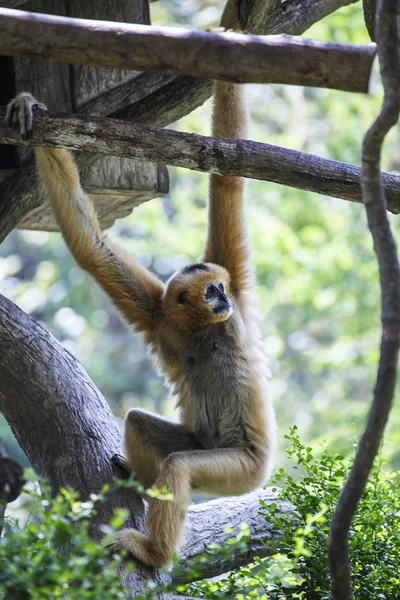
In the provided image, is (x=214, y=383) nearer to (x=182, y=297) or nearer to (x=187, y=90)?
(x=182, y=297)

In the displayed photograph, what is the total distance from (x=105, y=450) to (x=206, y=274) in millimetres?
1351

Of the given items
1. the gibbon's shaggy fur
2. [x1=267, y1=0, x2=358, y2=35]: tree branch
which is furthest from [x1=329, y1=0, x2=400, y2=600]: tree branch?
[x1=267, y1=0, x2=358, y2=35]: tree branch

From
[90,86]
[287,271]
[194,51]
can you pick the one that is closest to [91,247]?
[90,86]

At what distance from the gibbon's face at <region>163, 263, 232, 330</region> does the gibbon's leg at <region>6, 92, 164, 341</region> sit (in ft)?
0.58

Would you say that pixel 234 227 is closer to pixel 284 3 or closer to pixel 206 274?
pixel 206 274

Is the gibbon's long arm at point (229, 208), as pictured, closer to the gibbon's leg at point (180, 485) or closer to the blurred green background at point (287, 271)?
the gibbon's leg at point (180, 485)

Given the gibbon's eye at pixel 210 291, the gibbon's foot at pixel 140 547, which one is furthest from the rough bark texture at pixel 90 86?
the gibbon's foot at pixel 140 547

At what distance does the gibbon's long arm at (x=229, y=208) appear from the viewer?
5254mm

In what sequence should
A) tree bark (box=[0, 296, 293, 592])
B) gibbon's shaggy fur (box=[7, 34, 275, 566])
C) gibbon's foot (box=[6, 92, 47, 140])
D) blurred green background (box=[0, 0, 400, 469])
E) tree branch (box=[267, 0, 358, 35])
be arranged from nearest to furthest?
gibbon's foot (box=[6, 92, 47, 140]) → tree bark (box=[0, 296, 293, 592]) → gibbon's shaggy fur (box=[7, 34, 275, 566]) → tree branch (box=[267, 0, 358, 35]) → blurred green background (box=[0, 0, 400, 469])

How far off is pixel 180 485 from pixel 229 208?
190 cm

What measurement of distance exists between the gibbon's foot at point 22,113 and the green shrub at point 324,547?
2246 mm

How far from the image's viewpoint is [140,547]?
4.49 meters

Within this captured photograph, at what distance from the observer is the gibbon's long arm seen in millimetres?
5254

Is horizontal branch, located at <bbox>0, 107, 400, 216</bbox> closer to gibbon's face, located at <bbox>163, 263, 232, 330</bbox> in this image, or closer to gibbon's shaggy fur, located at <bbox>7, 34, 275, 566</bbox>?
gibbon's shaggy fur, located at <bbox>7, 34, 275, 566</bbox>
